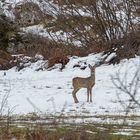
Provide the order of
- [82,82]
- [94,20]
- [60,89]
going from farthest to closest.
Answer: [94,20], [60,89], [82,82]

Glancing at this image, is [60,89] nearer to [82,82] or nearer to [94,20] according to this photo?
[82,82]

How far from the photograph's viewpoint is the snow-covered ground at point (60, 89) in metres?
16.4

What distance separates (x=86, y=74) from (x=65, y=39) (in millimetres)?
9939

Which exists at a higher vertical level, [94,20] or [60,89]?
[94,20]

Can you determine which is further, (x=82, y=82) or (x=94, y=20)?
(x=94, y=20)

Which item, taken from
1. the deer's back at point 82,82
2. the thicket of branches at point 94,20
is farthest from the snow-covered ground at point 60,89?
the thicket of branches at point 94,20

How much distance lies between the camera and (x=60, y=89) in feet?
69.6

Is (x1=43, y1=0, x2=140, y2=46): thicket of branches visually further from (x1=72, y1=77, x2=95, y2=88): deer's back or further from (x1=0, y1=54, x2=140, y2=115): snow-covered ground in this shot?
(x1=72, y1=77, x2=95, y2=88): deer's back

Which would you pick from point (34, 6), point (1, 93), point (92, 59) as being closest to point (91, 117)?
point (1, 93)

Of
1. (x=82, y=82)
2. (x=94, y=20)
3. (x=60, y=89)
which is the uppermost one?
(x=94, y=20)

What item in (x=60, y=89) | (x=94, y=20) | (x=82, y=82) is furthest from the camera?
(x=94, y=20)

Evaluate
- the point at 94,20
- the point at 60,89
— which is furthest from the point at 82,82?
the point at 94,20

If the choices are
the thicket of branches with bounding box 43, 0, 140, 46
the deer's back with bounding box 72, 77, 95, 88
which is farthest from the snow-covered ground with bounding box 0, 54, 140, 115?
the thicket of branches with bounding box 43, 0, 140, 46

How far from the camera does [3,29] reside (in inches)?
1316
